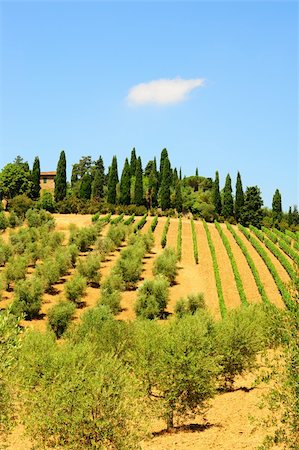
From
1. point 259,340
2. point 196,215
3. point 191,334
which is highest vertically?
point 196,215

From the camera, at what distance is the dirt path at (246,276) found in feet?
193

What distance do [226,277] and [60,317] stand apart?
28.3m

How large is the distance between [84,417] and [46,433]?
215 cm

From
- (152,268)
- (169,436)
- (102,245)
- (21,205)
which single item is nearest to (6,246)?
(102,245)

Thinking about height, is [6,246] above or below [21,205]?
below

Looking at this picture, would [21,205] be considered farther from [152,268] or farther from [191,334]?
[191,334]

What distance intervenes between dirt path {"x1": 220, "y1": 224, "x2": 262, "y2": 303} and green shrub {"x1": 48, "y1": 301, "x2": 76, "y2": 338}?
67.1 ft

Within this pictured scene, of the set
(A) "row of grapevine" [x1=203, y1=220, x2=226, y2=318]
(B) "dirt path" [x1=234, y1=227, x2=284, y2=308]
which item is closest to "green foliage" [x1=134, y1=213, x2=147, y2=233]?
(A) "row of grapevine" [x1=203, y1=220, x2=226, y2=318]

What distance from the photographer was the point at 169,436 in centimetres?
2508

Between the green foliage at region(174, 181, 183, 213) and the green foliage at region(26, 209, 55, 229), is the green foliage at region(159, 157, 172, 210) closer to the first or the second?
the green foliage at region(174, 181, 183, 213)

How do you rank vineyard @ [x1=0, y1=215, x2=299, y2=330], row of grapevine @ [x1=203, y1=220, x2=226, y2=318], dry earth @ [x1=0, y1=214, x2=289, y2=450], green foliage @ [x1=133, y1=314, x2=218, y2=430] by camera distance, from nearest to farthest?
dry earth @ [x1=0, y1=214, x2=289, y2=450]
green foliage @ [x1=133, y1=314, x2=218, y2=430]
row of grapevine @ [x1=203, y1=220, x2=226, y2=318]
vineyard @ [x1=0, y1=215, x2=299, y2=330]

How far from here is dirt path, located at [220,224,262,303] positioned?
58.9 m

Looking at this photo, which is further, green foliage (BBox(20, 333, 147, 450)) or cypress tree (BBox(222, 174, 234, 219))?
cypress tree (BBox(222, 174, 234, 219))

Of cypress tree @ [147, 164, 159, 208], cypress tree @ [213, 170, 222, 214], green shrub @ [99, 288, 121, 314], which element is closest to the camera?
green shrub @ [99, 288, 121, 314]
